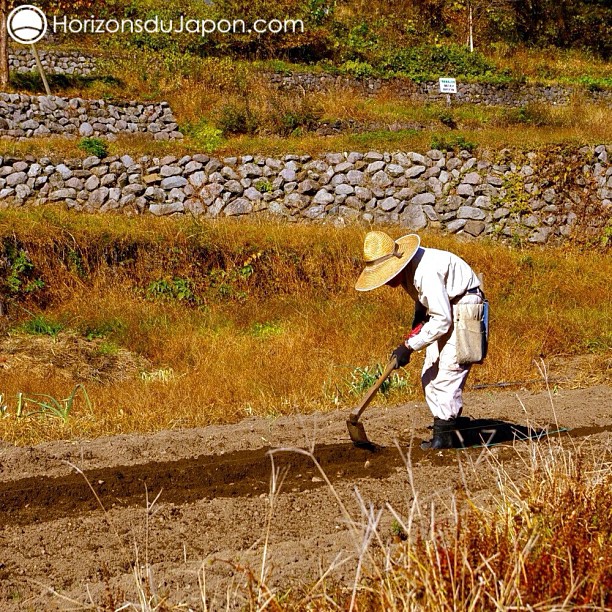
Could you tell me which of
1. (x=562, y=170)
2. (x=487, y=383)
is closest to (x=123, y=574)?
(x=487, y=383)

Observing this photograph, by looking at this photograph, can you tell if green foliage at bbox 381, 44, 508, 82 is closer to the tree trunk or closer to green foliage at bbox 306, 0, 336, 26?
green foliage at bbox 306, 0, 336, 26

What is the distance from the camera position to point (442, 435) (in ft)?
20.4

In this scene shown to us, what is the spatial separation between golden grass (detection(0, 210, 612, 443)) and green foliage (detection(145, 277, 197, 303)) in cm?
4

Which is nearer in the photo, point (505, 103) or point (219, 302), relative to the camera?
point (219, 302)

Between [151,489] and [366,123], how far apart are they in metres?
15.0

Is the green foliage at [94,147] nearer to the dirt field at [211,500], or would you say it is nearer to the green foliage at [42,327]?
the green foliage at [42,327]

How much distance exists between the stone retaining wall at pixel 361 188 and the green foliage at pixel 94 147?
19 centimetres

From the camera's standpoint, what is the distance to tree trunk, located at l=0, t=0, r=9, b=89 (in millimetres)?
19125

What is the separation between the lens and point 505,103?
2323cm

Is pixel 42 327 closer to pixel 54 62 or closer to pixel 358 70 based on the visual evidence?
pixel 54 62

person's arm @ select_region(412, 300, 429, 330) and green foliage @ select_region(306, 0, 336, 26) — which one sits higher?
green foliage @ select_region(306, 0, 336, 26)

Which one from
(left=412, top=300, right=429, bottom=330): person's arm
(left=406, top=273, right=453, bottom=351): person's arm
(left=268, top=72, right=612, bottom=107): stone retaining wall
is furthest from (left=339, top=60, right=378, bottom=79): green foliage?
(left=406, top=273, right=453, bottom=351): person's arm

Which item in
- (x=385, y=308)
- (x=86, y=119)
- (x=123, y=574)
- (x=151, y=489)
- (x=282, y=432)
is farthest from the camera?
(x=86, y=119)

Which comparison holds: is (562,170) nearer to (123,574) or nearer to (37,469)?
(37,469)
